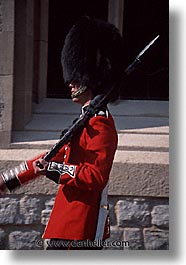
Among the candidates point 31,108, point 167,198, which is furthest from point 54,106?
point 167,198

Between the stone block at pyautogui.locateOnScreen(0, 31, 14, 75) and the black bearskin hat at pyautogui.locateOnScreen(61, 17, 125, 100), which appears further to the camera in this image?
the stone block at pyautogui.locateOnScreen(0, 31, 14, 75)

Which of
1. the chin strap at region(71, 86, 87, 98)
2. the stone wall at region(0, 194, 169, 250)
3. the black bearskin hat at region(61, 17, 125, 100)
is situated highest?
the black bearskin hat at region(61, 17, 125, 100)

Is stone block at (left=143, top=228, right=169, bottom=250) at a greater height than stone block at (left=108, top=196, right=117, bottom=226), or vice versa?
stone block at (left=108, top=196, right=117, bottom=226)

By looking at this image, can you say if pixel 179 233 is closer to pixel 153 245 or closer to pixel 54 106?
pixel 153 245

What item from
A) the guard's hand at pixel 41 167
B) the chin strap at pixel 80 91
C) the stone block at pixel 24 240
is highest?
the chin strap at pixel 80 91

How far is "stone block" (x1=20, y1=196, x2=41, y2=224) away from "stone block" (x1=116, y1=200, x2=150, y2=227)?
34cm

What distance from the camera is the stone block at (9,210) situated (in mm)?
3623

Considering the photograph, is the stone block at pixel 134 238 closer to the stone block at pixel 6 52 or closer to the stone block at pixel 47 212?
the stone block at pixel 47 212

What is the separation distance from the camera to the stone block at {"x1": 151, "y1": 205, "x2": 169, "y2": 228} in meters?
3.62

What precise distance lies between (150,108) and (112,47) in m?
0.37

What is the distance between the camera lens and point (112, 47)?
3.46m

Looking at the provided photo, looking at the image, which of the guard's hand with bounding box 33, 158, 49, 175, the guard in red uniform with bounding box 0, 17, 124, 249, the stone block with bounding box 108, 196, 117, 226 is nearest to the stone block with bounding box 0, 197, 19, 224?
the guard in red uniform with bounding box 0, 17, 124, 249

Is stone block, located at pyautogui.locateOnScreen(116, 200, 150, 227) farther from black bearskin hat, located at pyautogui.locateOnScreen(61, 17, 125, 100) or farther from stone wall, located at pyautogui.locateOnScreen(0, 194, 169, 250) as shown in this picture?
black bearskin hat, located at pyautogui.locateOnScreen(61, 17, 125, 100)

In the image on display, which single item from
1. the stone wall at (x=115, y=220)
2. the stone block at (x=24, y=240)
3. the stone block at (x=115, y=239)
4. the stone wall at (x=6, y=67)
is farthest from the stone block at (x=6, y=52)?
the stone block at (x=115, y=239)
